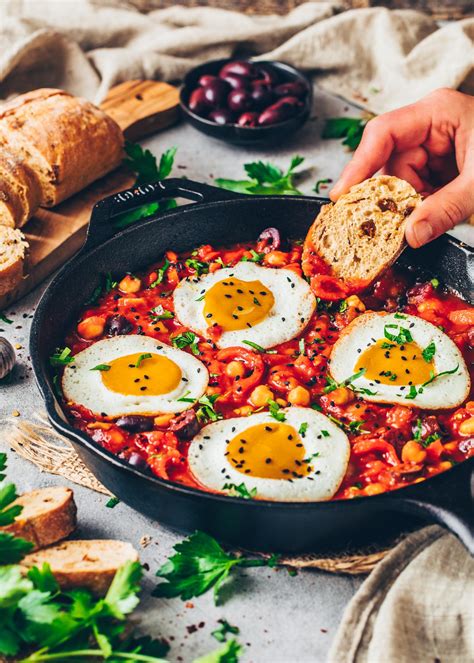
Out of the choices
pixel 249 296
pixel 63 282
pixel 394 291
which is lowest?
pixel 394 291

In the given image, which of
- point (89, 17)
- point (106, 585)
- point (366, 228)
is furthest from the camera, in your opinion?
point (89, 17)

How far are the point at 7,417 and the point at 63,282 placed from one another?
0.89 m

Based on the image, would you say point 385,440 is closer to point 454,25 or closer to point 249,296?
point 249,296

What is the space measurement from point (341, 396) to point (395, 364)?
1.36 feet

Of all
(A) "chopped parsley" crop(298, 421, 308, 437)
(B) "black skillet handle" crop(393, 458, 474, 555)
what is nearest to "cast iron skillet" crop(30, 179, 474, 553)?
(B) "black skillet handle" crop(393, 458, 474, 555)

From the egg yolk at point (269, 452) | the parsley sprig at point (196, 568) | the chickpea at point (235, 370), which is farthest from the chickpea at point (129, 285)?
the parsley sprig at point (196, 568)

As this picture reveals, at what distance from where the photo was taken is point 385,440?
4.29m

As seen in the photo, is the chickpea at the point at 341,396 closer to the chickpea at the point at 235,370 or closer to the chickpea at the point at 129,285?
the chickpea at the point at 235,370

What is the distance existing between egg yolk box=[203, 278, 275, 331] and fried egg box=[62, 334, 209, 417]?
345 mm

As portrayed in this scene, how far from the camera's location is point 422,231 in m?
5.00

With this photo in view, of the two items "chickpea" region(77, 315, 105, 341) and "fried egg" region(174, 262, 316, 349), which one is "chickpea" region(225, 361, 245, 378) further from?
"chickpea" region(77, 315, 105, 341)

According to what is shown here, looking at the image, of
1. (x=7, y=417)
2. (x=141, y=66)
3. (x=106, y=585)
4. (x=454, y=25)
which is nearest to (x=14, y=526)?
(x=106, y=585)

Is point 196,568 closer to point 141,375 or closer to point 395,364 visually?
point 141,375

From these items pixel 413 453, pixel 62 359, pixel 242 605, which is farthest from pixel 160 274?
pixel 242 605
